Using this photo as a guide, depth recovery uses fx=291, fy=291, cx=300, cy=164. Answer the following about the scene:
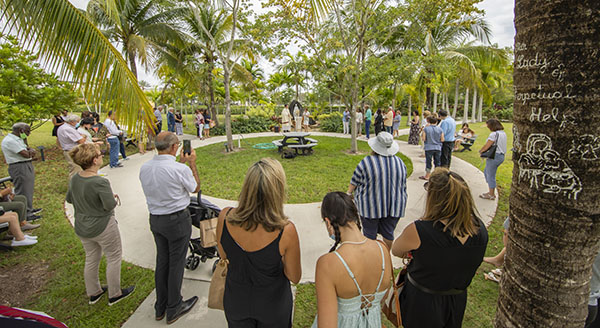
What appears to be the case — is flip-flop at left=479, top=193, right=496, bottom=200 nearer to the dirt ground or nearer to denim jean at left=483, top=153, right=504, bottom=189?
denim jean at left=483, top=153, right=504, bottom=189

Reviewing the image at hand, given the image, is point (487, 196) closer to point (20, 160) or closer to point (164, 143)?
point (164, 143)

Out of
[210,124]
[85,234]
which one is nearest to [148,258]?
[85,234]

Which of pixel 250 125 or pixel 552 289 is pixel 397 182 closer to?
pixel 552 289

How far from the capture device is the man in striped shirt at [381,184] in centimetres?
364

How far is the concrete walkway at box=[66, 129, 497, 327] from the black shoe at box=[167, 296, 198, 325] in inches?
2.1

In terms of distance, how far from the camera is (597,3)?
1153 millimetres

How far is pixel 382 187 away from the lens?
3.63m

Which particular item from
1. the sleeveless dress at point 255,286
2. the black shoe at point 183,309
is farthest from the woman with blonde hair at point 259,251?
the black shoe at point 183,309

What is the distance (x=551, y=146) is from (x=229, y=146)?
12.0m

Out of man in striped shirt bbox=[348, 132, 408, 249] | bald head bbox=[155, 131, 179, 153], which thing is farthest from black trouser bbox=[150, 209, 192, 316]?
man in striped shirt bbox=[348, 132, 408, 249]

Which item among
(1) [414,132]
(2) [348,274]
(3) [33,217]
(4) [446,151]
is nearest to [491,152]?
(4) [446,151]

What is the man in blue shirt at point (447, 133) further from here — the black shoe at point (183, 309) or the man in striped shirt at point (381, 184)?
the black shoe at point (183, 309)

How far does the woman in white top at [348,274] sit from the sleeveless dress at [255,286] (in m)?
0.39

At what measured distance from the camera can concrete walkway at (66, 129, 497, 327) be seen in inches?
129
